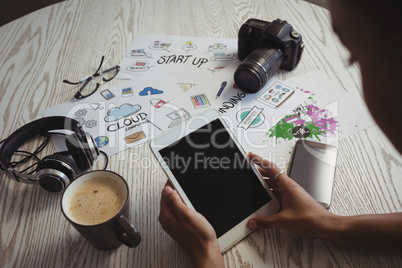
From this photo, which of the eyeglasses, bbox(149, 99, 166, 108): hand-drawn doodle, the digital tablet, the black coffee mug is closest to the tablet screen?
the digital tablet

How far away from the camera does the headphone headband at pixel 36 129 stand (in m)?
0.62

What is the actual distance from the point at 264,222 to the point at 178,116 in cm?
34

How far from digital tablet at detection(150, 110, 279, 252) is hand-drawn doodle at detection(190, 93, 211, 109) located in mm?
163

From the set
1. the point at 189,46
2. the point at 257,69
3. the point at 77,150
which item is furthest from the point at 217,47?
the point at 77,150

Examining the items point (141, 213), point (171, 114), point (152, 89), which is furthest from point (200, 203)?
point (152, 89)

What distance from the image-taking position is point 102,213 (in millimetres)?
465

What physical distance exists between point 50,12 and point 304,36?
2.82 ft

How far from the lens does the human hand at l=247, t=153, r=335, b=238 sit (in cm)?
51

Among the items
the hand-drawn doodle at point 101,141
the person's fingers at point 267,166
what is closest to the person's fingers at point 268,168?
the person's fingers at point 267,166

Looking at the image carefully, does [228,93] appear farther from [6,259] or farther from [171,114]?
[6,259]

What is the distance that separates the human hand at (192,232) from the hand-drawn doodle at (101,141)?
0.77ft

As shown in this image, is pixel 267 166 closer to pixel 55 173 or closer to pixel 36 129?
pixel 55 173

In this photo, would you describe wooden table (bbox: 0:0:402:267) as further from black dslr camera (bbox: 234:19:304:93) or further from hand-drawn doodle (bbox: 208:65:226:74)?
hand-drawn doodle (bbox: 208:65:226:74)

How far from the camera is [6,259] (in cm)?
51
